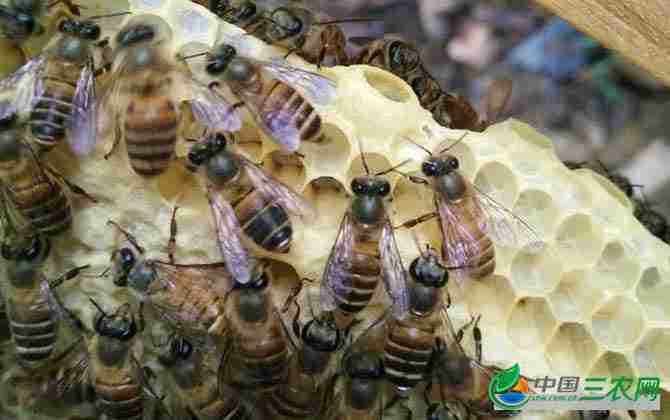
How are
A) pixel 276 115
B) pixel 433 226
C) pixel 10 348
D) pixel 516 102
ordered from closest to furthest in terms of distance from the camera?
1. pixel 276 115
2. pixel 433 226
3. pixel 10 348
4. pixel 516 102

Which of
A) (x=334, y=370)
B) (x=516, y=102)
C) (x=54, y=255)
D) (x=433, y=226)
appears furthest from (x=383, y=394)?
(x=516, y=102)

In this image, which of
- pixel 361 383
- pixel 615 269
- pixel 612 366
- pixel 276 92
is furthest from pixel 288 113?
pixel 612 366

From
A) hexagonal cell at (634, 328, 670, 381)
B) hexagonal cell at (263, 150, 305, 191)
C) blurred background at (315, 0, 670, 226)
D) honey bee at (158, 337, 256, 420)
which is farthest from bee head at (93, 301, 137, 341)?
blurred background at (315, 0, 670, 226)

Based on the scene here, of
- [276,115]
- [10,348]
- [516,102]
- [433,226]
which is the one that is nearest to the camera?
[276,115]

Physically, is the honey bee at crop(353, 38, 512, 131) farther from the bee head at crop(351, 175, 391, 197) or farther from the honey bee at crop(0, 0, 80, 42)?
the honey bee at crop(0, 0, 80, 42)

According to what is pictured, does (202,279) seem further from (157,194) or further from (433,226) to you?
(433,226)

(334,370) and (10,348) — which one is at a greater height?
(334,370)

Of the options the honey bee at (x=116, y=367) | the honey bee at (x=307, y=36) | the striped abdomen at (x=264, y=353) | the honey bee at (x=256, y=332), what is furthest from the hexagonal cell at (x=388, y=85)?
the honey bee at (x=116, y=367)

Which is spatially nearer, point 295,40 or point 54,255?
point 54,255
